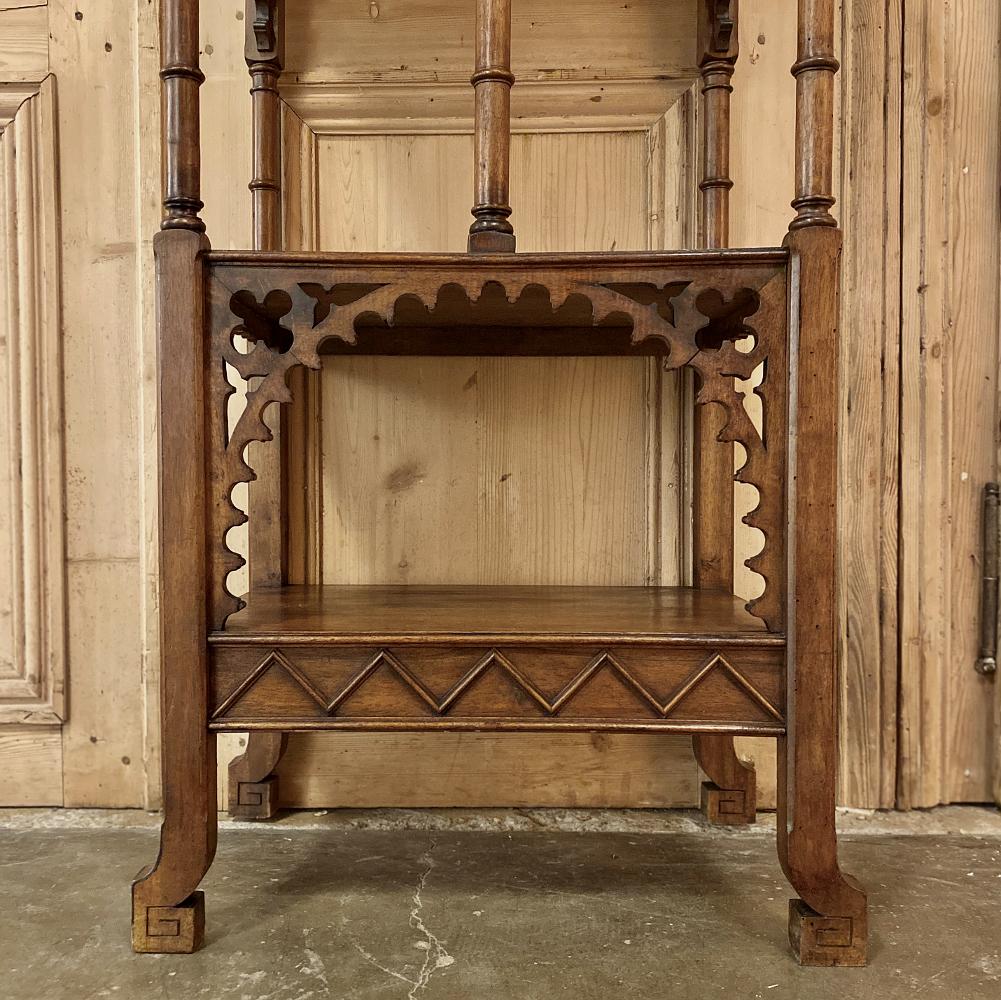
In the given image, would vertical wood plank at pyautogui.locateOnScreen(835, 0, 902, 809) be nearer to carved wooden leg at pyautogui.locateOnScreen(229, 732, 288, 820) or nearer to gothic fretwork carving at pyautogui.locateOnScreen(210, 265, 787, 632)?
gothic fretwork carving at pyautogui.locateOnScreen(210, 265, 787, 632)

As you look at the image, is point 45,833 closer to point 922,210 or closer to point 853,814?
point 853,814

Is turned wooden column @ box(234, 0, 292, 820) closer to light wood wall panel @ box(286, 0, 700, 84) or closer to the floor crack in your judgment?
light wood wall panel @ box(286, 0, 700, 84)

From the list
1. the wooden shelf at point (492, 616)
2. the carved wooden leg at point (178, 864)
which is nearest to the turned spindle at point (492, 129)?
the wooden shelf at point (492, 616)

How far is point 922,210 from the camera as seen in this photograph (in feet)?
5.51

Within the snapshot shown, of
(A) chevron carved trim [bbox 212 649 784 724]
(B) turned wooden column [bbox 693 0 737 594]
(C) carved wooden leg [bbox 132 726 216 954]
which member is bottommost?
(C) carved wooden leg [bbox 132 726 216 954]

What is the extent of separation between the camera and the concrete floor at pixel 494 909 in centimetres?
111

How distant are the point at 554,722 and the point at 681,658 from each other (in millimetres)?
199

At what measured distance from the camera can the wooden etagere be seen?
45.6 inches

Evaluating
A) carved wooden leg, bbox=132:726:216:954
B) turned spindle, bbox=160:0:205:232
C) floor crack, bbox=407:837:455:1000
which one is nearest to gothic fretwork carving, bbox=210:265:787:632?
turned spindle, bbox=160:0:205:232

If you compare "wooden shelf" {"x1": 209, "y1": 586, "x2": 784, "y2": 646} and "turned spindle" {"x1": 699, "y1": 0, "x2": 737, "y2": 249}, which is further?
"turned spindle" {"x1": 699, "y1": 0, "x2": 737, "y2": 249}

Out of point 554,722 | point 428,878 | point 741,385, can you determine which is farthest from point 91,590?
point 741,385

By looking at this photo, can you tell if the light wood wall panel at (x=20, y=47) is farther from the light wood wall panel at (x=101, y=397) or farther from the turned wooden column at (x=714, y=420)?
the turned wooden column at (x=714, y=420)

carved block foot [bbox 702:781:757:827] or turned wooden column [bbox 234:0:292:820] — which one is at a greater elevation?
turned wooden column [bbox 234:0:292:820]

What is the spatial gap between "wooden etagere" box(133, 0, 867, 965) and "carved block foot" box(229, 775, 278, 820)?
0.44m
